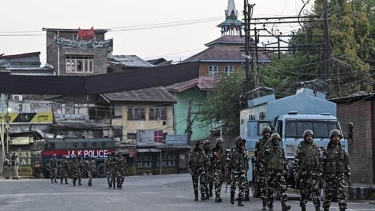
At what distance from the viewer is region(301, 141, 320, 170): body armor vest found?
19203mm

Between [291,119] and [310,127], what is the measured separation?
66 cm

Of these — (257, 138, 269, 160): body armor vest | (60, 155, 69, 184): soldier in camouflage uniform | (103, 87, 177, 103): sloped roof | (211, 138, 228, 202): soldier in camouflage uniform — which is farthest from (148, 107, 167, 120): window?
(257, 138, 269, 160): body armor vest

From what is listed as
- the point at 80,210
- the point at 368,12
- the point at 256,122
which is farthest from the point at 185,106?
the point at 80,210

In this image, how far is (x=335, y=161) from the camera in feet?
61.6

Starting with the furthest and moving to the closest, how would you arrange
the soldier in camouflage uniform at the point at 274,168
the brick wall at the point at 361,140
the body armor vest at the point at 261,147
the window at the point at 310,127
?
the brick wall at the point at 361,140
the window at the point at 310,127
the body armor vest at the point at 261,147
the soldier in camouflage uniform at the point at 274,168

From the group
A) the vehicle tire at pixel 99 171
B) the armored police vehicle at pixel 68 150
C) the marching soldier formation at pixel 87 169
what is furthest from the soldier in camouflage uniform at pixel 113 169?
the vehicle tire at pixel 99 171

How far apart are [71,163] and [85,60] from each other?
39256 millimetres

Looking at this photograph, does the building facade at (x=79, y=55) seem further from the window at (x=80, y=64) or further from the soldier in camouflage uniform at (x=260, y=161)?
the soldier in camouflage uniform at (x=260, y=161)

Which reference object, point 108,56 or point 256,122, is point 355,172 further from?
point 108,56

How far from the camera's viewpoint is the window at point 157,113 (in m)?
81.9

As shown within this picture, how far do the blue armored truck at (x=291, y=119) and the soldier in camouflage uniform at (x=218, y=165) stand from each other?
1.09 metres

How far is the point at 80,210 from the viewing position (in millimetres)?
21219

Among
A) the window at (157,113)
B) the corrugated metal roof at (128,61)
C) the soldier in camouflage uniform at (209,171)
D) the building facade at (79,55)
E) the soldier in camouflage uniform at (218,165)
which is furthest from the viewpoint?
the corrugated metal roof at (128,61)

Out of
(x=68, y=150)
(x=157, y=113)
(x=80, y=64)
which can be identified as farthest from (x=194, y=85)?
(x=68, y=150)
